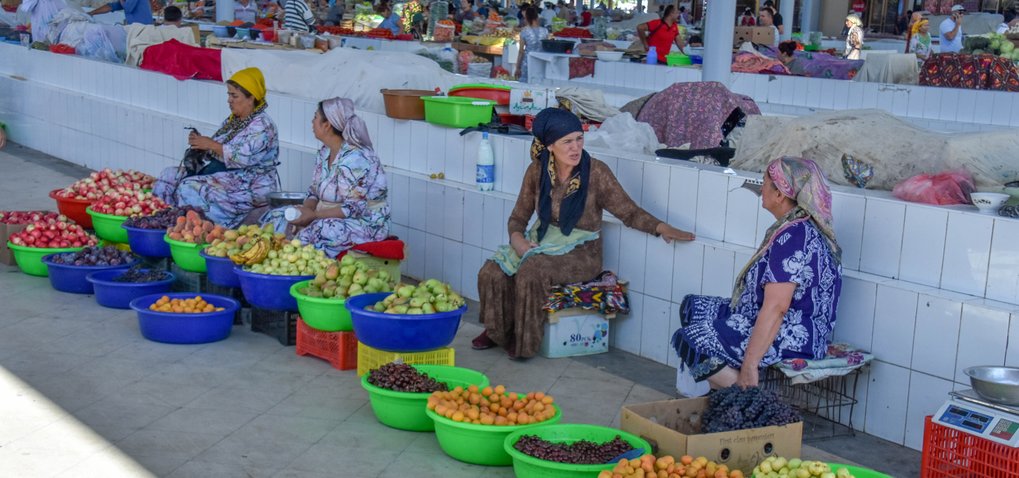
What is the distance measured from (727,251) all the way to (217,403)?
2444 mm

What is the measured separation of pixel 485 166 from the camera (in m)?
6.95

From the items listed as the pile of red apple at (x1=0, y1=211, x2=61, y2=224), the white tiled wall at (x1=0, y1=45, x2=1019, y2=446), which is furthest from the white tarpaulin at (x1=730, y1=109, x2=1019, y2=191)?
the pile of red apple at (x1=0, y1=211, x2=61, y2=224)

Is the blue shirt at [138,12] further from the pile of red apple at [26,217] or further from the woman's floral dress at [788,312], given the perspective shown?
the woman's floral dress at [788,312]

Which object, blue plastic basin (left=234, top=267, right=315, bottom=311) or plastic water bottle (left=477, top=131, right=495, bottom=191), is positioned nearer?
blue plastic basin (left=234, top=267, right=315, bottom=311)

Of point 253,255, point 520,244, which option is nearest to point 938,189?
point 520,244

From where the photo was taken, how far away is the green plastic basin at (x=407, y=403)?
4.66 meters

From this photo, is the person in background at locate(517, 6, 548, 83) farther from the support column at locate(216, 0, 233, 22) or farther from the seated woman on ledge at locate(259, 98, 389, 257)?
the seated woman on ledge at locate(259, 98, 389, 257)

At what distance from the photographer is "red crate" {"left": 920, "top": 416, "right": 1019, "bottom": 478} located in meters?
3.71

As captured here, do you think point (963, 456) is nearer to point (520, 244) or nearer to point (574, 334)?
point (574, 334)

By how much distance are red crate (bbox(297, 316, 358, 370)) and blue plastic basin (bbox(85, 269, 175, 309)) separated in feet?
3.98

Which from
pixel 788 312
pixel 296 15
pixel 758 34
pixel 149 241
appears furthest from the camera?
pixel 758 34

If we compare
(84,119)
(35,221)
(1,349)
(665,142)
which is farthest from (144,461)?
(84,119)

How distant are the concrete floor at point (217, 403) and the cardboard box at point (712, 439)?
1.97 feet

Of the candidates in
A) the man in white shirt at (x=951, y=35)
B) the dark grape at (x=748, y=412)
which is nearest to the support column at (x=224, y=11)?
the man in white shirt at (x=951, y=35)
